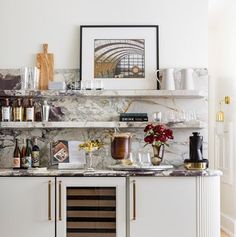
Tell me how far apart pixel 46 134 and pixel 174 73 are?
1312mm

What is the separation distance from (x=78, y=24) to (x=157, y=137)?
1.30m

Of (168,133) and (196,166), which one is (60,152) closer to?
(168,133)

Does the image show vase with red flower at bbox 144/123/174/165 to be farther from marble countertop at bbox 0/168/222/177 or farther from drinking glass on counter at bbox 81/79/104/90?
drinking glass on counter at bbox 81/79/104/90

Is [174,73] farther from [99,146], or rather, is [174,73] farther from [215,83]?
[215,83]

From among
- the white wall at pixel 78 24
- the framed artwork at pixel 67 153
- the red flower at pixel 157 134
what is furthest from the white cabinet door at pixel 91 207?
the white wall at pixel 78 24

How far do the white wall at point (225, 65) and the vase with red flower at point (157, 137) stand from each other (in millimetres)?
1633

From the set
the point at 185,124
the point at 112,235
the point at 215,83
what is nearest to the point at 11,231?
the point at 112,235

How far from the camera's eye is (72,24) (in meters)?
4.14

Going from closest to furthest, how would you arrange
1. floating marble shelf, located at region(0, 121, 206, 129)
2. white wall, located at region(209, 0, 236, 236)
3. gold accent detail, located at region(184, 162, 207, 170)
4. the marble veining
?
the marble veining, gold accent detail, located at region(184, 162, 207, 170), floating marble shelf, located at region(0, 121, 206, 129), white wall, located at region(209, 0, 236, 236)

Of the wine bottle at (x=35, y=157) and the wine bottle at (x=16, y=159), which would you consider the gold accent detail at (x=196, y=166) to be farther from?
the wine bottle at (x=16, y=159)

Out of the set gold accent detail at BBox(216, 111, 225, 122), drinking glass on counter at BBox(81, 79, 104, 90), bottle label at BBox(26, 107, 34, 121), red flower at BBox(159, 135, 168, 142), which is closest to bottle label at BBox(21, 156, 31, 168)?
bottle label at BBox(26, 107, 34, 121)

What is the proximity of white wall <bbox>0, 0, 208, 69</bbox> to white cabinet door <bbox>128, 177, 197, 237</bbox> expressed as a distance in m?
1.17

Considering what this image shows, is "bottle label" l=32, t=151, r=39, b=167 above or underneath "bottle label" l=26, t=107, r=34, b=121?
underneath

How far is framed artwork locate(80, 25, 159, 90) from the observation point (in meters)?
4.04
